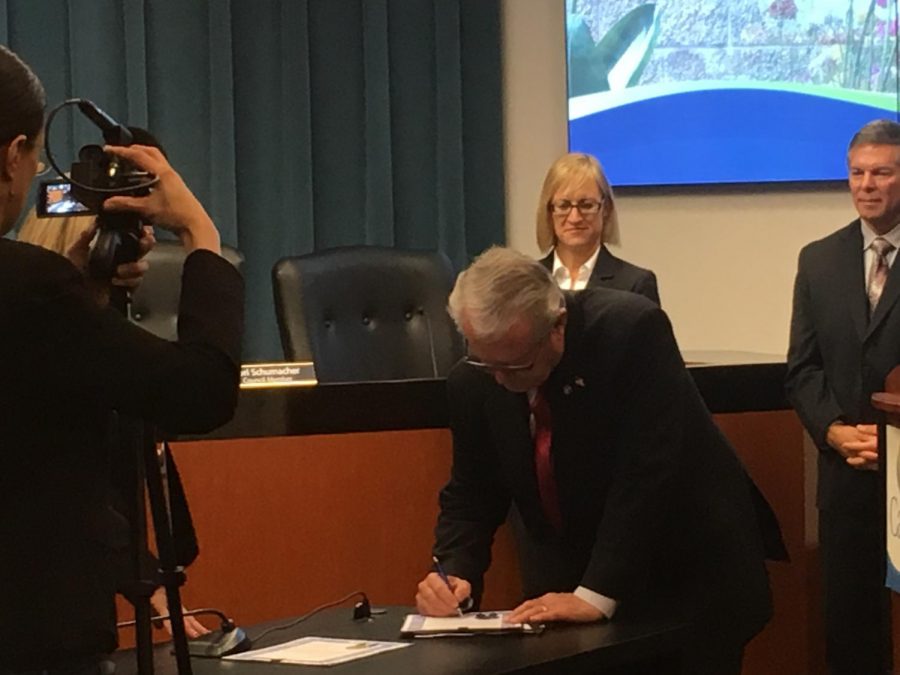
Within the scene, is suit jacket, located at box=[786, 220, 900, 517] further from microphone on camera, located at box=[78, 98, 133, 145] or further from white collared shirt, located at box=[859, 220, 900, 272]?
microphone on camera, located at box=[78, 98, 133, 145]

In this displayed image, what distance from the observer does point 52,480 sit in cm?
147

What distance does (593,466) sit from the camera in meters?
2.57

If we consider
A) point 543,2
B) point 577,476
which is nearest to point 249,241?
point 543,2

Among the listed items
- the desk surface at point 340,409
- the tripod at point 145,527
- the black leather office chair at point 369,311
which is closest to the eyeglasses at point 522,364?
the desk surface at point 340,409

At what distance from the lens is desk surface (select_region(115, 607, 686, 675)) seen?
2023 millimetres

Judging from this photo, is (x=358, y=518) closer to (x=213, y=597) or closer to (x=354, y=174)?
(x=213, y=597)

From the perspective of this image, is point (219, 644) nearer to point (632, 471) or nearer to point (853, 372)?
point (632, 471)

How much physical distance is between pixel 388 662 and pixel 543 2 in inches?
140

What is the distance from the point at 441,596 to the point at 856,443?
119 cm

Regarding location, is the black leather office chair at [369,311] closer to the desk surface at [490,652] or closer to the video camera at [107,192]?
the desk surface at [490,652]

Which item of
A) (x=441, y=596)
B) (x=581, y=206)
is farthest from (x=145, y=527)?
(x=581, y=206)

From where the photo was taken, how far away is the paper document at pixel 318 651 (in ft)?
6.86

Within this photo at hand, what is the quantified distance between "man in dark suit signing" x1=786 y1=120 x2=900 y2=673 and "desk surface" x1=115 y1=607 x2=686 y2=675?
3.71ft

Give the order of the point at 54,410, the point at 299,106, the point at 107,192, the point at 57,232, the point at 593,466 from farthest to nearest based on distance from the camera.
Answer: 1. the point at 299,106
2. the point at 593,466
3. the point at 57,232
4. the point at 107,192
5. the point at 54,410
